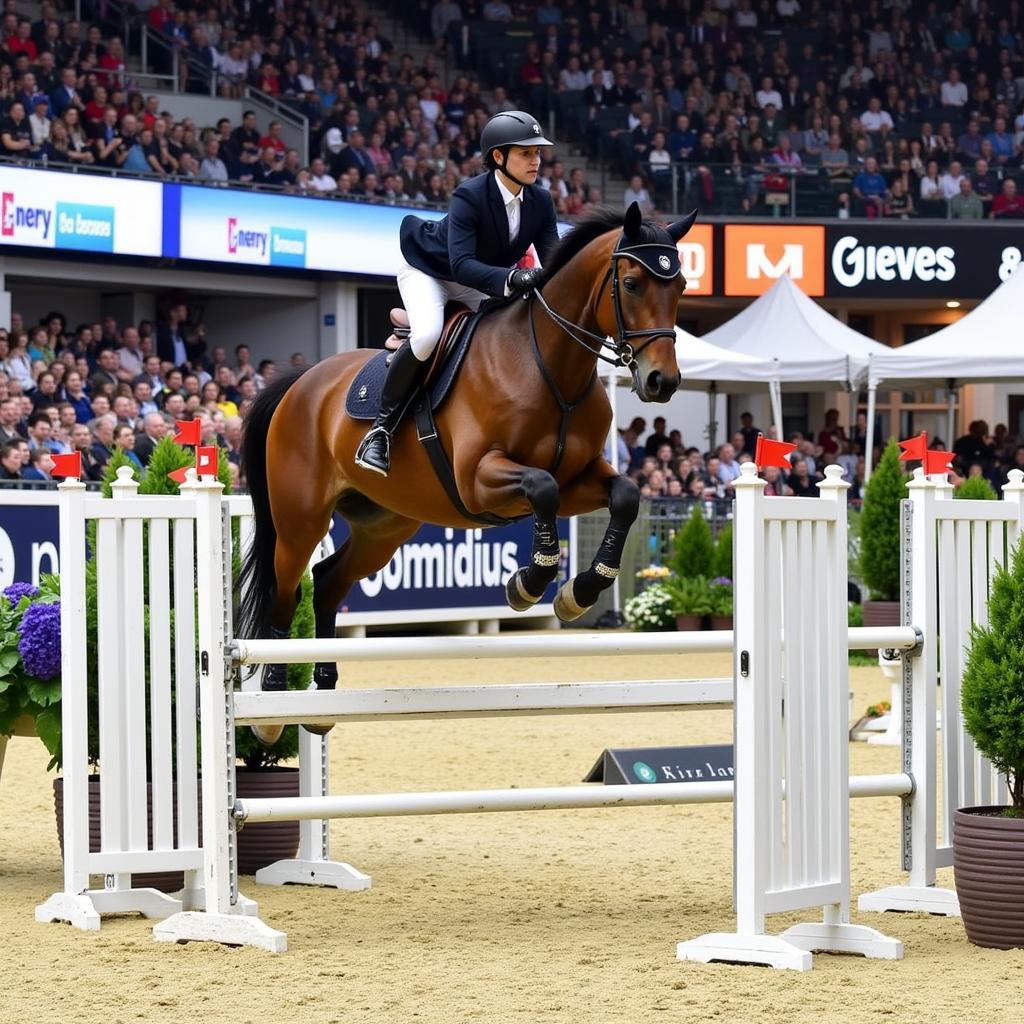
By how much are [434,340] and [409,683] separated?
7.28m

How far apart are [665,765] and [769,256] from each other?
53.8 feet

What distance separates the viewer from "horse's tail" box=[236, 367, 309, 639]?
6711mm

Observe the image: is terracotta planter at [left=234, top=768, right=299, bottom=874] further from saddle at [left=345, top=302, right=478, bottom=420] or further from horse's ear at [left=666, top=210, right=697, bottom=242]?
horse's ear at [left=666, top=210, right=697, bottom=242]

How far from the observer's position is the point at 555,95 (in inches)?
979

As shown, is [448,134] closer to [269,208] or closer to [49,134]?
[269,208]

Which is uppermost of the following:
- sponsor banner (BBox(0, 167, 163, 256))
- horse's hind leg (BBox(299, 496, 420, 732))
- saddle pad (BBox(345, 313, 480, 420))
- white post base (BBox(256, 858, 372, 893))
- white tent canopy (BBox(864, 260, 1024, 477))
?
sponsor banner (BBox(0, 167, 163, 256))

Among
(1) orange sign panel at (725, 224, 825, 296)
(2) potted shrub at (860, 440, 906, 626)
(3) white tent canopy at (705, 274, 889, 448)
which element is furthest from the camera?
(1) orange sign panel at (725, 224, 825, 296)

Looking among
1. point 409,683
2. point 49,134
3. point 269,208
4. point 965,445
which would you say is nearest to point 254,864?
point 409,683

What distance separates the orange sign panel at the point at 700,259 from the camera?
74.3ft

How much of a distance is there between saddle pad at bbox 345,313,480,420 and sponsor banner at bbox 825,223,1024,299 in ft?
58.4

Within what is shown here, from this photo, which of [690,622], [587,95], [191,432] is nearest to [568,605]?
[191,432]

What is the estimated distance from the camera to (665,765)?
7.28 meters

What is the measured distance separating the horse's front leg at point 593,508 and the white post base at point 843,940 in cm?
112

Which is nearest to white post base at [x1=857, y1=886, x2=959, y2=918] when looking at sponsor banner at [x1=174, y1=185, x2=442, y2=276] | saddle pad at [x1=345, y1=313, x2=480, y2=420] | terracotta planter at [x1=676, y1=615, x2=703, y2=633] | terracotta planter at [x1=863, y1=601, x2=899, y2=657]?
saddle pad at [x1=345, y1=313, x2=480, y2=420]
